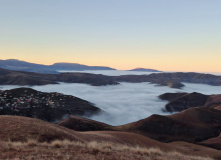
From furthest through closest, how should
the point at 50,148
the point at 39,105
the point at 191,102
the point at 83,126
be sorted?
the point at 191,102 → the point at 39,105 → the point at 83,126 → the point at 50,148

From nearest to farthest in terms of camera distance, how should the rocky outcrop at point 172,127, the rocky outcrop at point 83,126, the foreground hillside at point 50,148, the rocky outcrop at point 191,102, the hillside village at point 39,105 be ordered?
1. the foreground hillside at point 50,148
2. the rocky outcrop at point 172,127
3. the rocky outcrop at point 83,126
4. the hillside village at point 39,105
5. the rocky outcrop at point 191,102

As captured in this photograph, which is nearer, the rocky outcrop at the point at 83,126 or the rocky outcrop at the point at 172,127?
the rocky outcrop at the point at 172,127

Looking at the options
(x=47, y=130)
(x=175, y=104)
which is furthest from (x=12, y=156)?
(x=175, y=104)

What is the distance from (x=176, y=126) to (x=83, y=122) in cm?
4017

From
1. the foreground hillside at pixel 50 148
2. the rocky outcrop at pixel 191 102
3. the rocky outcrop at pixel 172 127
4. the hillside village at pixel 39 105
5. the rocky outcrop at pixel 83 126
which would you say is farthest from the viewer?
the rocky outcrop at pixel 191 102

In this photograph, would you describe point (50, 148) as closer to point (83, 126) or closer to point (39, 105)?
point (83, 126)

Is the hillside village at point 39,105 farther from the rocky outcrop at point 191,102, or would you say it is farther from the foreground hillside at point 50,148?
the foreground hillside at point 50,148

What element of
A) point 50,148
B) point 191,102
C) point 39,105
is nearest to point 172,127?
point 50,148

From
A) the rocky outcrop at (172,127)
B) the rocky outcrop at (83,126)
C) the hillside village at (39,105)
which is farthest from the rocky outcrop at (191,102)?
the rocky outcrop at (83,126)

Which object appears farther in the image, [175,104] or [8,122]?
[175,104]

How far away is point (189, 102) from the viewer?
178500mm

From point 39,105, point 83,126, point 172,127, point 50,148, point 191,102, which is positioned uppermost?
point 50,148

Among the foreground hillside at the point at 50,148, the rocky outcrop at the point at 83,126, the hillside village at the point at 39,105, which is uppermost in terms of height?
the foreground hillside at the point at 50,148

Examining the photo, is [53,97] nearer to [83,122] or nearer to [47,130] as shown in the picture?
[83,122]
